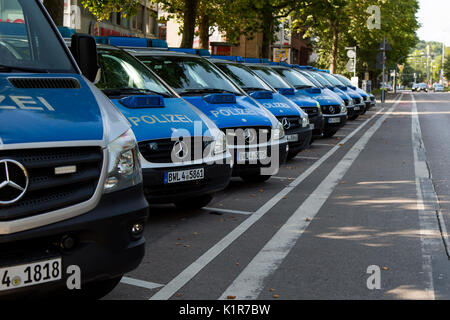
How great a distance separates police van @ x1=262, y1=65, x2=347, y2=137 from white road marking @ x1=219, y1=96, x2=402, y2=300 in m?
6.69

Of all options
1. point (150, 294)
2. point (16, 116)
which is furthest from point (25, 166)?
point (150, 294)

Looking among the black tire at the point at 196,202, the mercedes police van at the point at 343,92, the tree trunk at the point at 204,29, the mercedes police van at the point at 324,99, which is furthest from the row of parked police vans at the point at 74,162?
the tree trunk at the point at 204,29

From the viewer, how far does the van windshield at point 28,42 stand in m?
4.70

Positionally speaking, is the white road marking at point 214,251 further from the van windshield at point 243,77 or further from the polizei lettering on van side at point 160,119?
the van windshield at point 243,77

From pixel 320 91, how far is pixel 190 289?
13.1 meters

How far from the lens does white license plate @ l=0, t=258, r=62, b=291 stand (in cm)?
352

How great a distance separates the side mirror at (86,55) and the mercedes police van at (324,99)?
12299mm

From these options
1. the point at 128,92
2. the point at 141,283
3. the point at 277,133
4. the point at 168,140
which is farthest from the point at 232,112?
the point at 141,283

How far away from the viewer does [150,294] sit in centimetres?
484

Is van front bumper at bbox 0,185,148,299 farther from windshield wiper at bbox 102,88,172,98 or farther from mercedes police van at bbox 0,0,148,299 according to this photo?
windshield wiper at bbox 102,88,172,98

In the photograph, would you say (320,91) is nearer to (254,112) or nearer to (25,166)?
(254,112)

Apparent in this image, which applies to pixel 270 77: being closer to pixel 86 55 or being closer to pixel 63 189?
pixel 86 55
